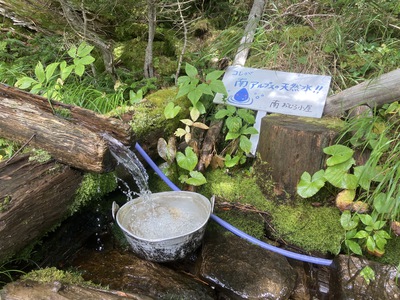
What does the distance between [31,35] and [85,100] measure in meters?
1.76

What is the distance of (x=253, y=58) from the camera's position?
3.76 meters

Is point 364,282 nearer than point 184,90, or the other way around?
point 364,282

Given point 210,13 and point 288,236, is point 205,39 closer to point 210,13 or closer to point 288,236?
point 210,13

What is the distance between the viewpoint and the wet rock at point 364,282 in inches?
86.7

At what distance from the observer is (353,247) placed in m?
2.36

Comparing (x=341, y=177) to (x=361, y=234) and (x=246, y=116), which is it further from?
(x=246, y=116)

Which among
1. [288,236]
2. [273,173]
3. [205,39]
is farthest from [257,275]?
[205,39]

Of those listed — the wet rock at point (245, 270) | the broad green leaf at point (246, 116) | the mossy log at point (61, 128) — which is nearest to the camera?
→ the mossy log at point (61, 128)

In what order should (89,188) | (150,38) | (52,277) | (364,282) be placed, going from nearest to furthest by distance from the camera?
(52,277) → (364,282) → (89,188) → (150,38)

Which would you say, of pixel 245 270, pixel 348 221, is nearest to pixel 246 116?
pixel 348 221

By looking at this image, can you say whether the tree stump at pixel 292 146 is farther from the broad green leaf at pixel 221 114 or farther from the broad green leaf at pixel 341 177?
the broad green leaf at pixel 221 114

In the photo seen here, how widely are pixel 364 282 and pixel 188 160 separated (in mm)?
1511

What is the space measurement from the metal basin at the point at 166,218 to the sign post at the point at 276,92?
75 cm

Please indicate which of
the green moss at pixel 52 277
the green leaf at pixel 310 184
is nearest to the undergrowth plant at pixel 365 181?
the green leaf at pixel 310 184
